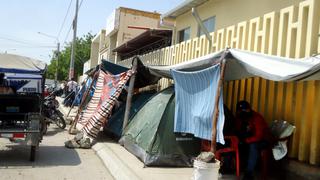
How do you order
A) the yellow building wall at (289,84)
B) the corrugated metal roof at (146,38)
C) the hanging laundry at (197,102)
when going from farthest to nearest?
the corrugated metal roof at (146,38)
the yellow building wall at (289,84)
the hanging laundry at (197,102)

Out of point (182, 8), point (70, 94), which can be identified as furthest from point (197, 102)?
point (70, 94)

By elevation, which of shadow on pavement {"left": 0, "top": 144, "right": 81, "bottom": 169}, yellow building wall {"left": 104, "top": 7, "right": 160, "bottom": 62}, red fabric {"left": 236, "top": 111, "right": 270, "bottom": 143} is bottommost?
shadow on pavement {"left": 0, "top": 144, "right": 81, "bottom": 169}

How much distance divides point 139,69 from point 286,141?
17.9 feet

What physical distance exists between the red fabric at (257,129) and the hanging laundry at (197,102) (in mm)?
855

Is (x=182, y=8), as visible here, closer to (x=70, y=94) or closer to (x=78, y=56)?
(x=70, y=94)

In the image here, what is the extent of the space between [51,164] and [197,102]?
134 inches

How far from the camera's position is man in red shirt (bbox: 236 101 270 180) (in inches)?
291

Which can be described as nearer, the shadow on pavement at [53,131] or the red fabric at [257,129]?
the red fabric at [257,129]

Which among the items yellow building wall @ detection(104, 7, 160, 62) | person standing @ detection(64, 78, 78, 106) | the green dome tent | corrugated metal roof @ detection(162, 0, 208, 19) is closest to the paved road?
the green dome tent

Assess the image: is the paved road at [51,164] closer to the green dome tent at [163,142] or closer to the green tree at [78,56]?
the green dome tent at [163,142]

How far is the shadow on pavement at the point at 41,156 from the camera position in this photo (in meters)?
8.88

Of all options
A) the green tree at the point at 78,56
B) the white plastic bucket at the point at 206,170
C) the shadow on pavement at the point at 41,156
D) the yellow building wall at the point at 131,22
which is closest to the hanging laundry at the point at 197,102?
the white plastic bucket at the point at 206,170

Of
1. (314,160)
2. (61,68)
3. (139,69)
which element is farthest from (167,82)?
(61,68)

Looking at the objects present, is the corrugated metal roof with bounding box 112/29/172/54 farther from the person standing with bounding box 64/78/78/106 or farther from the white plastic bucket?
the white plastic bucket
